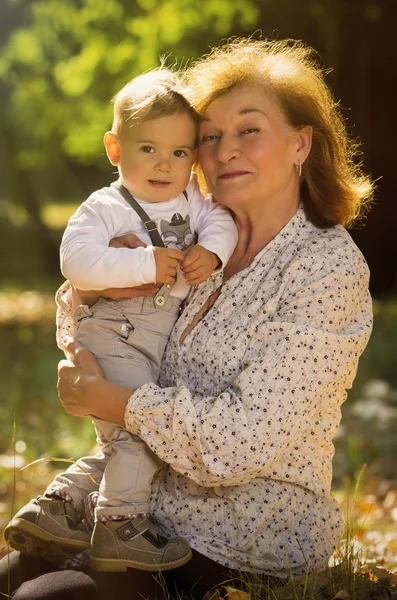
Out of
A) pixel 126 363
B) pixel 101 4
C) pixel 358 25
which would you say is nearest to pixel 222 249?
pixel 126 363

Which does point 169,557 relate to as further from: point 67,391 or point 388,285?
point 388,285

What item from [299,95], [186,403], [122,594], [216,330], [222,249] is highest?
[299,95]

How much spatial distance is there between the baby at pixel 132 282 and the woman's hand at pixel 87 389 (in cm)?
6

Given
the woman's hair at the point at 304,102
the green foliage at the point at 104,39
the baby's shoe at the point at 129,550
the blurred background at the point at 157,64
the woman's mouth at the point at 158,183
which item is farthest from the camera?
the green foliage at the point at 104,39

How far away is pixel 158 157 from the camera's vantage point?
315 cm

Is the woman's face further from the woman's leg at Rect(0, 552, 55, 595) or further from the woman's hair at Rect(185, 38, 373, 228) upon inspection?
the woman's leg at Rect(0, 552, 55, 595)

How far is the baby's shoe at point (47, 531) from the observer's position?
10.0 feet

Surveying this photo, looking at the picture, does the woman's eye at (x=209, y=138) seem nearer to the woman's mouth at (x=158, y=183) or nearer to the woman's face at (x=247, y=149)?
the woman's face at (x=247, y=149)

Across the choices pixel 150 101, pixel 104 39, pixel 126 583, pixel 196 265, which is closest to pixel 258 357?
pixel 196 265

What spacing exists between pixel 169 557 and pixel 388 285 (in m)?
9.69

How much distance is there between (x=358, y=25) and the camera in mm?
10531

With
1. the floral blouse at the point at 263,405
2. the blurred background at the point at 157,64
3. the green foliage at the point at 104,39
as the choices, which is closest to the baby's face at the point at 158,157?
the floral blouse at the point at 263,405

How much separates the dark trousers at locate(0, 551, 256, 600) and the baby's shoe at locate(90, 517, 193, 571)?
0.06m

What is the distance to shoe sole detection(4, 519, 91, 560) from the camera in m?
3.06
